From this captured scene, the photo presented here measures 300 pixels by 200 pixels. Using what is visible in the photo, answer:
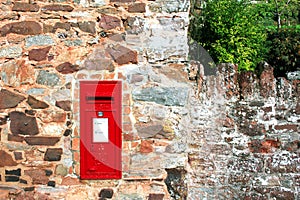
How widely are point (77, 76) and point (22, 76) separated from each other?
53 cm

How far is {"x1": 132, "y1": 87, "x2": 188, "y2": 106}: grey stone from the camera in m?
3.85

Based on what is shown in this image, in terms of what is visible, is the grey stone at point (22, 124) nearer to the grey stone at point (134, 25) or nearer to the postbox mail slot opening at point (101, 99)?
the postbox mail slot opening at point (101, 99)

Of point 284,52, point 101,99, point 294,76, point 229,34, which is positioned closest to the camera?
point 101,99

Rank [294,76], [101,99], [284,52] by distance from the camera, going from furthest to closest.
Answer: [284,52] → [294,76] → [101,99]

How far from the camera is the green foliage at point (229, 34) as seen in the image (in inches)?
276

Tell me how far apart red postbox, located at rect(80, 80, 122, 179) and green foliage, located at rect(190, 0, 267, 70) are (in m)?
3.56

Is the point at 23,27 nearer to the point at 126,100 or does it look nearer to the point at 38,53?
the point at 38,53

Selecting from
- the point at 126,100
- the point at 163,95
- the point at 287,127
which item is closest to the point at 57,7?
the point at 126,100

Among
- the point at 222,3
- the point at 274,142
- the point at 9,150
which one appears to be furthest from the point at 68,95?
the point at 222,3

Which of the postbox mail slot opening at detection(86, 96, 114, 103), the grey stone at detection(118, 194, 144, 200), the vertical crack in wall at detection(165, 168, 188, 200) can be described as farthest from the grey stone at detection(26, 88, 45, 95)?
the vertical crack in wall at detection(165, 168, 188, 200)

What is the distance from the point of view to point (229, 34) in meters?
7.05

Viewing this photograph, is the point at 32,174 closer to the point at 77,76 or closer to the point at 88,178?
the point at 88,178

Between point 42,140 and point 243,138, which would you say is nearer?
point 42,140

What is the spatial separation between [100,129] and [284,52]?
4.63 meters
